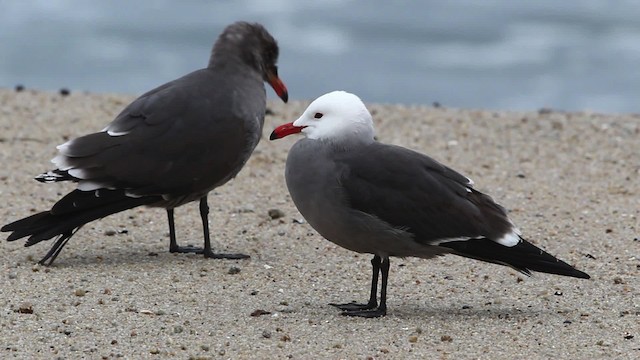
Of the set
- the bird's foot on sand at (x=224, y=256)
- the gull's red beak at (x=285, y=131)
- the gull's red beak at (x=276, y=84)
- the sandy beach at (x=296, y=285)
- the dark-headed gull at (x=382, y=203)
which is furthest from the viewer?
the gull's red beak at (x=276, y=84)

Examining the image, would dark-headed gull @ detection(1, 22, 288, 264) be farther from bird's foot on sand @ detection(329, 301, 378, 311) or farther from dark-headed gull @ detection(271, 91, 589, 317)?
bird's foot on sand @ detection(329, 301, 378, 311)

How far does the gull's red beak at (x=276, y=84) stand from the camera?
27.8ft

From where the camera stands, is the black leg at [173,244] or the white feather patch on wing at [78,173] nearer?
the white feather patch on wing at [78,173]

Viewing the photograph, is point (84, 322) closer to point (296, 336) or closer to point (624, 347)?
point (296, 336)

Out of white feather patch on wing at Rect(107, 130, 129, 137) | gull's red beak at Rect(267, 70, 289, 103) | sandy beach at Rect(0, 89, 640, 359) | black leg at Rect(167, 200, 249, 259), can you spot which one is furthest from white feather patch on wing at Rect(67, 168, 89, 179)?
gull's red beak at Rect(267, 70, 289, 103)

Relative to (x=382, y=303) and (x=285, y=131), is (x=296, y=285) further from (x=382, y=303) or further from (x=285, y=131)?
(x=285, y=131)

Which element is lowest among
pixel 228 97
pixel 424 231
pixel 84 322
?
pixel 84 322

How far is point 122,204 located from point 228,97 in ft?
3.38

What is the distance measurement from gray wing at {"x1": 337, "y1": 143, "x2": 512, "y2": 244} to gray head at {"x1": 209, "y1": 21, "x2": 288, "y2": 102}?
207cm

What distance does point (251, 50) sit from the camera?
324 inches

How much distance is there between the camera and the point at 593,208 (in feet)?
32.4

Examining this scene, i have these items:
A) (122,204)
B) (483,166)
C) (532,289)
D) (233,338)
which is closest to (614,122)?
(483,166)

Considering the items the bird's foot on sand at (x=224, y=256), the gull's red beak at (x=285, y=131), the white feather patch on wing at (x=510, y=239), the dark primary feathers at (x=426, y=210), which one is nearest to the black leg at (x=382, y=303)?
the dark primary feathers at (x=426, y=210)

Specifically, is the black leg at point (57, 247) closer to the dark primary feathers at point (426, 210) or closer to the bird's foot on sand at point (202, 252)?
the bird's foot on sand at point (202, 252)
